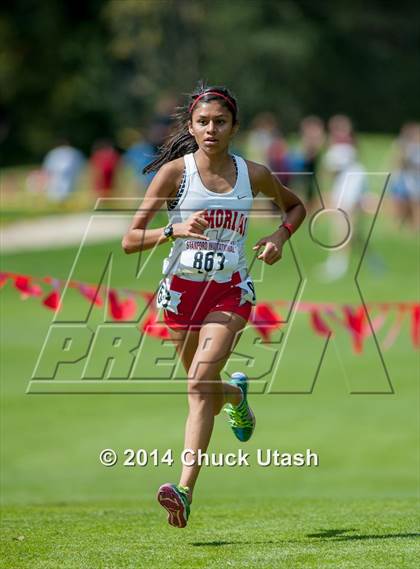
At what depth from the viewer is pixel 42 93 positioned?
59.2 m

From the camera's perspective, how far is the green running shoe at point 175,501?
24.2 feet

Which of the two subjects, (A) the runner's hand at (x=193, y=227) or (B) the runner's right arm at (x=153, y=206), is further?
(B) the runner's right arm at (x=153, y=206)

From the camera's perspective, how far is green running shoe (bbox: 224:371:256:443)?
848 cm

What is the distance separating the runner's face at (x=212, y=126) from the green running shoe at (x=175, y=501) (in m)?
1.88

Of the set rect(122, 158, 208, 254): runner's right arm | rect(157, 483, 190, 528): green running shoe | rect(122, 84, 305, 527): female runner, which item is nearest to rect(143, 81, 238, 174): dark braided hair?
rect(122, 84, 305, 527): female runner

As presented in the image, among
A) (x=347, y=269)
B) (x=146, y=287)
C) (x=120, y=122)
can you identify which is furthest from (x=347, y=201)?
(x=120, y=122)

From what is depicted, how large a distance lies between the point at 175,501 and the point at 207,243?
144cm

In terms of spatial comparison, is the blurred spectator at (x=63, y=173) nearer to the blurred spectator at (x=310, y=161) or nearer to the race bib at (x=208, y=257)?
the blurred spectator at (x=310, y=161)

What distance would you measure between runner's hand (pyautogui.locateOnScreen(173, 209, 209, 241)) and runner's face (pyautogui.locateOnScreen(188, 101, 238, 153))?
0.45 meters

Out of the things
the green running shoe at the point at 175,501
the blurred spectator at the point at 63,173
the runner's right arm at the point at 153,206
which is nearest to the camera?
the green running shoe at the point at 175,501

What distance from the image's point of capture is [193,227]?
741cm

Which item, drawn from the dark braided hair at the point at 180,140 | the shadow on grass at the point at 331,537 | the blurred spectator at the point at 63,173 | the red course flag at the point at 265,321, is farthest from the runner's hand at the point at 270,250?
the blurred spectator at the point at 63,173

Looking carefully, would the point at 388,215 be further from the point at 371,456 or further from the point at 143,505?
the point at 143,505

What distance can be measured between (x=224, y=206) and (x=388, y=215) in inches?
1124
